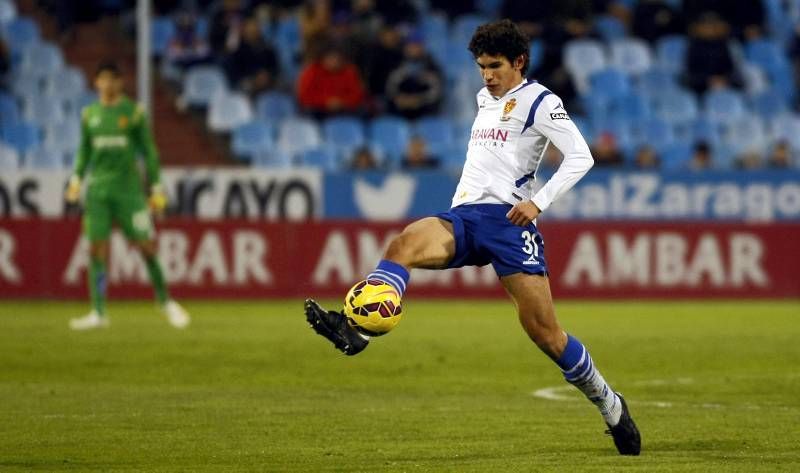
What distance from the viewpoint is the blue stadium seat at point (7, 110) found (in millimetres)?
22656

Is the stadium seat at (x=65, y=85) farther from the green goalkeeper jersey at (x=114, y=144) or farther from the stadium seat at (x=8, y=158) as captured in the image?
the green goalkeeper jersey at (x=114, y=144)

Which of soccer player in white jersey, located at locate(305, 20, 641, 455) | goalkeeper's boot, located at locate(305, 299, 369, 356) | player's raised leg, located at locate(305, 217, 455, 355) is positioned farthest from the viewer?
soccer player in white jersey, located at locate(305, 20, 641, 455)

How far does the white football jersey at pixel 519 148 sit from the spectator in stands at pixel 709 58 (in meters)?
16.3

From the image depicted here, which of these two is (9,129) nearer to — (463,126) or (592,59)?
(463,126)

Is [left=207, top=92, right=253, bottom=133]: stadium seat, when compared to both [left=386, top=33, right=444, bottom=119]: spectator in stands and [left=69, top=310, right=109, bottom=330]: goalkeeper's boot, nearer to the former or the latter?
[left=386, top=33, right=444, bottom=119]: spectator in stands

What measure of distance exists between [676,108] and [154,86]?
785 centimetres

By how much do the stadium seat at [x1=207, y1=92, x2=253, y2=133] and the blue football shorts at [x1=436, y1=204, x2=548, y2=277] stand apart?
50.7ft

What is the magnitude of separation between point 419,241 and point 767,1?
64.9 feet

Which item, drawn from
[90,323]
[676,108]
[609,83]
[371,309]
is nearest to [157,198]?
[90,323]

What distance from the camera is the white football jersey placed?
8.00 m

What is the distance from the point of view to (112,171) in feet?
Answer: 52.2

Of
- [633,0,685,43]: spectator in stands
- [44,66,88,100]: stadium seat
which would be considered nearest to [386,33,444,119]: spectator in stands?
[633,0,685,43]: spectator in stands

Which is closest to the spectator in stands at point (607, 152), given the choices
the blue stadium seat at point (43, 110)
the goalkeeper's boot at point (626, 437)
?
the blue stadium seat at point (43, 110)

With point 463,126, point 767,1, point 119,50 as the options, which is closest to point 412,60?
point 463,126
